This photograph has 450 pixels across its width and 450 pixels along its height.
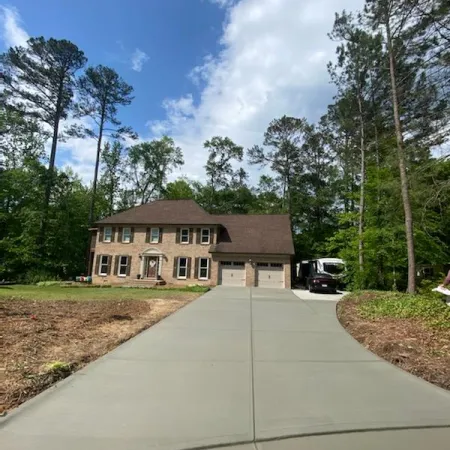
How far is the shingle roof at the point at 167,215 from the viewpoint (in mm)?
27656

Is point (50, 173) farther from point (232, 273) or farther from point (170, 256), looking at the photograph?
point (232, 273)

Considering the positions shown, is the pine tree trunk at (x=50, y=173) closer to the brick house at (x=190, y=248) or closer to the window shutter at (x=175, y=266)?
the brick house at (x=190, y=248)

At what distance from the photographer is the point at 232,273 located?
25.8m

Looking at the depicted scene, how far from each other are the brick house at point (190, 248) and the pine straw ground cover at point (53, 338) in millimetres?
14634

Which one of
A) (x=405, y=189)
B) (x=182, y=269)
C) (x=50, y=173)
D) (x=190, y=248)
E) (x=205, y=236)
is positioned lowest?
(x=182, y=269)

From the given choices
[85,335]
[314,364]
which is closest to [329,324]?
[314,364]

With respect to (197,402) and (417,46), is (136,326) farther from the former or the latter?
(417,46)

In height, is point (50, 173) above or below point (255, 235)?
above

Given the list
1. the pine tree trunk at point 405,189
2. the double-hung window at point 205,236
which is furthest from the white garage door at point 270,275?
the pine tree trunk at point 405,189

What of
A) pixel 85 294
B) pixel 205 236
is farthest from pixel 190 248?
pixel 85 294

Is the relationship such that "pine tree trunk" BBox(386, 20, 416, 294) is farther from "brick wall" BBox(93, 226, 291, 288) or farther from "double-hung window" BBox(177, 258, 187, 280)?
"double-hung window" BBox(177, 258, 187, 280)

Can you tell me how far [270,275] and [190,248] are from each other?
22.0 feet

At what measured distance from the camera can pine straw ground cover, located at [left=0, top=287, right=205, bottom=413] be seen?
13.8ft

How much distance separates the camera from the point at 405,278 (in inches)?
829
